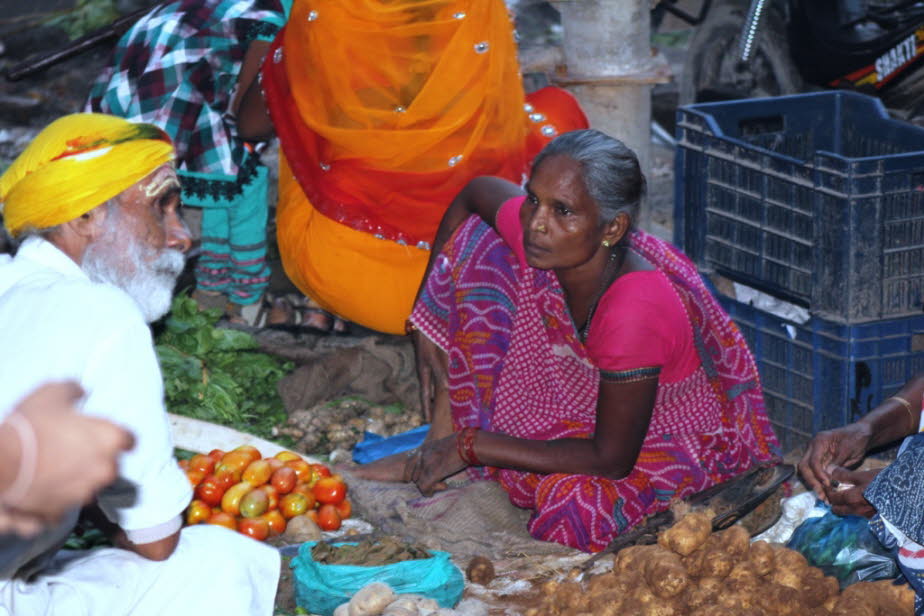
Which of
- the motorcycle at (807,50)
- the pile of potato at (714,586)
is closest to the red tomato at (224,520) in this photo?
the pile of potato at (714,586)

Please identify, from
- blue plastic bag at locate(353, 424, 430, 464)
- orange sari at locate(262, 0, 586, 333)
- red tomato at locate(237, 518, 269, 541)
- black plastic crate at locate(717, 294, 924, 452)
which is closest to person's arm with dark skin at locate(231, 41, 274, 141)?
orange sari at locate(262, 0, 586, 333)

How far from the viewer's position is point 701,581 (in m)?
3.14

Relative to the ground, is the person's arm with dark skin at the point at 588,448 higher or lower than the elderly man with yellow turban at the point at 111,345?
lower

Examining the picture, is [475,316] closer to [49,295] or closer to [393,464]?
[393,464]

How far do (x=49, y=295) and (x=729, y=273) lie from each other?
2.39m

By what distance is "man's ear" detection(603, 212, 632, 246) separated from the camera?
367 cm

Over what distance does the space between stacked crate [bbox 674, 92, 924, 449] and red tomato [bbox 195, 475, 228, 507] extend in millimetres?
1742

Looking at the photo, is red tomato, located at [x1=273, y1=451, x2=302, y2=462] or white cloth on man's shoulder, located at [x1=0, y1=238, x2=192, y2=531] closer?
white cloth on man's shoulder, located at [x1=0, y1=238, x2=192, y2=531]

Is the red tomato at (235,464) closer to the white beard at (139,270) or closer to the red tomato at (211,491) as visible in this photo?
the red tomato at (211,491)

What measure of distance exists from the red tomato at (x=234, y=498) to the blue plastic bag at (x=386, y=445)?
50cm

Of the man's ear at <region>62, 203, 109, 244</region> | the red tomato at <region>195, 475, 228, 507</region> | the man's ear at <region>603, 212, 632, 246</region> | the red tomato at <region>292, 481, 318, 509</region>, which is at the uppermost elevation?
the man's ear at <region>62, 203, 109, 244</region>

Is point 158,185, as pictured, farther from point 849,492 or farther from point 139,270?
point 849,492

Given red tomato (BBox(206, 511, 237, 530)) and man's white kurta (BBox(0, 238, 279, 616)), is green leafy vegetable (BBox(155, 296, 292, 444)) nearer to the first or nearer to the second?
red tomato (BBox(206, 511, 237, 530))

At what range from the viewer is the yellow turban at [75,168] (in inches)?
111
